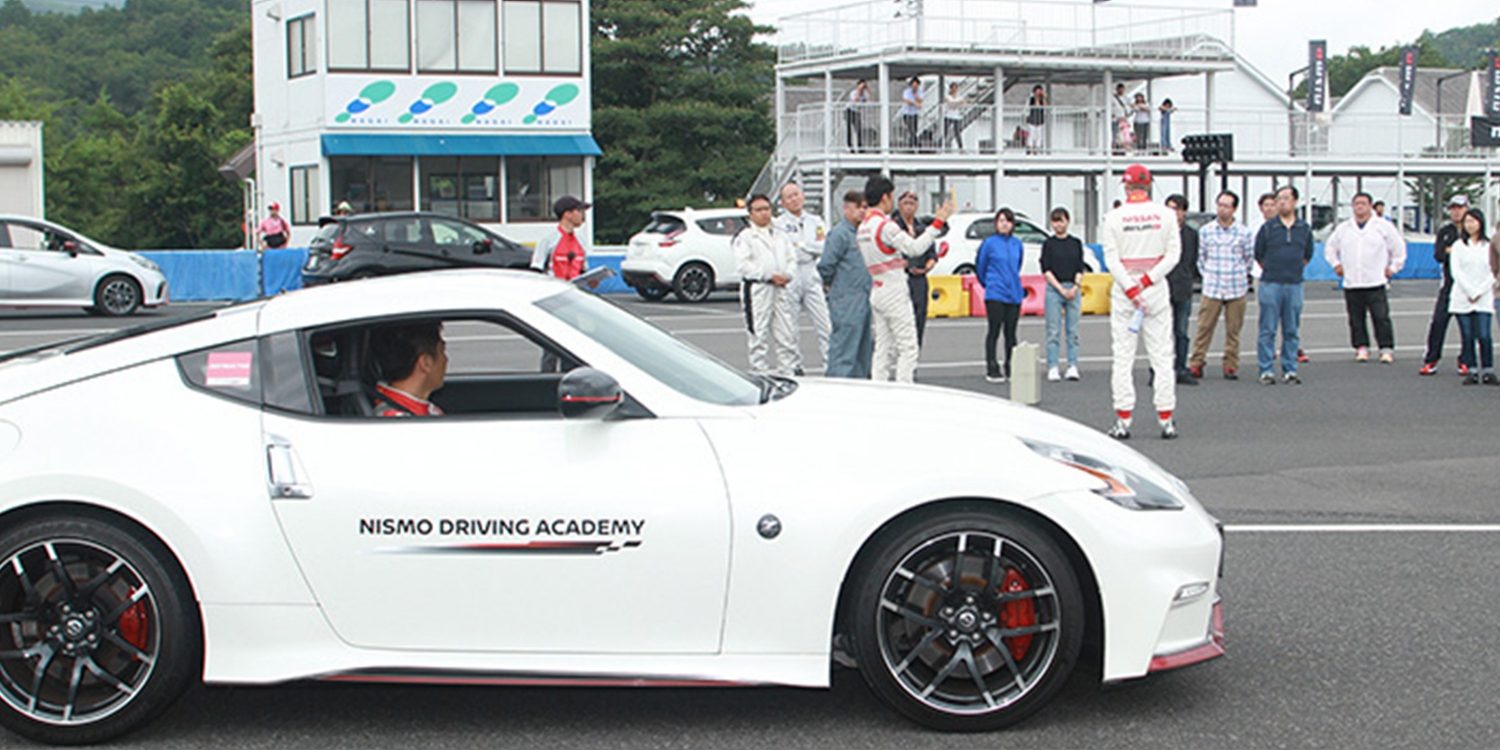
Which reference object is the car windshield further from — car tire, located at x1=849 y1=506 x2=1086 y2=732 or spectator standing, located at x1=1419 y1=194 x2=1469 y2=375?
spectator standing, located at x1=1419 y1=194 x2=1469 y2=375

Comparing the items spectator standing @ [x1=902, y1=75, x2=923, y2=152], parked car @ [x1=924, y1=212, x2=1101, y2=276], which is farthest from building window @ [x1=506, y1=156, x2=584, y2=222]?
parked car @ [x1=924, y1=212, x2=1101, y2=276]

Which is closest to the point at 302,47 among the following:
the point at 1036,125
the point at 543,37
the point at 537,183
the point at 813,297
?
the point at 543,37

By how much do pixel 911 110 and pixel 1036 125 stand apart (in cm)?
414

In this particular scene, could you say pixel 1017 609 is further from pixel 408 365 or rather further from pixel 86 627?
pixel 86 627

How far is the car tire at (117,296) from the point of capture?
24094 mm

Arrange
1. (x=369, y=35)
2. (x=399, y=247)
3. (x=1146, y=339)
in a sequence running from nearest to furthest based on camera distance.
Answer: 1. (x=1146, y=339)
2. (x=399, y=247)
3. (x=369, y=35)

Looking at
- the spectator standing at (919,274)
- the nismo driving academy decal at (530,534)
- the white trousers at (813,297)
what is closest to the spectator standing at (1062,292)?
the spectator standing at (919,274)

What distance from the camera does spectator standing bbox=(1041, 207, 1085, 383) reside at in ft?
51.0

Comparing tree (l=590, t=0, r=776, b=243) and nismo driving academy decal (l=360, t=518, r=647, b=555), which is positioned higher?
tree (l=590, t=0, r=776, b=243)

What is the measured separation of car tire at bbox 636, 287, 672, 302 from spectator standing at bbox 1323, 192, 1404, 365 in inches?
536

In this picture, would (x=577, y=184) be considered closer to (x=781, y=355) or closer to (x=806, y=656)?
(x=781, y=355)

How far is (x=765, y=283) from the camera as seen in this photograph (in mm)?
13711

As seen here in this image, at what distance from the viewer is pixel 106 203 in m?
80.2

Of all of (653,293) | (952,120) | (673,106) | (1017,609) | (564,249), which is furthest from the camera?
(673,106)
